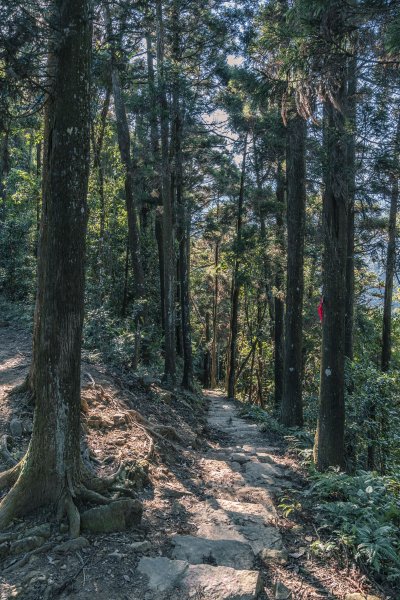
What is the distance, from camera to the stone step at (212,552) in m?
3.68

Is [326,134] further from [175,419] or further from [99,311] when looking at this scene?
[99,311]

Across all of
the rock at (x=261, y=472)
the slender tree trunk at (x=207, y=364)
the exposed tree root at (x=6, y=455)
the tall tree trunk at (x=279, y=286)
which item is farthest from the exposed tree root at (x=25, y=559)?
the slender tree trunk at (x=207, y=364)

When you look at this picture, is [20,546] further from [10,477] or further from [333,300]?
[333,300]

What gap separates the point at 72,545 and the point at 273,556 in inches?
71.2

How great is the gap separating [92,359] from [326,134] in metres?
6.90

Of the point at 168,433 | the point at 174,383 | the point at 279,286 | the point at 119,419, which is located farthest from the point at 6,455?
the point at 279,286

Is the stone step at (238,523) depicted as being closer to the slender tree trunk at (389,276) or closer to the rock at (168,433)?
the rock at (168,433)

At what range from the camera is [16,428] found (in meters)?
5.32

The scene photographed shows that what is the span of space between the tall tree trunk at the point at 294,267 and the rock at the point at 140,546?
6.66m

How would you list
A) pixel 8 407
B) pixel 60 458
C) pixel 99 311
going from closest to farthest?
pixel 60 458, pixel 8 407, pixel 99 311

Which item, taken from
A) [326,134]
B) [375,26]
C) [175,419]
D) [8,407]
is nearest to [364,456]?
[175,419]

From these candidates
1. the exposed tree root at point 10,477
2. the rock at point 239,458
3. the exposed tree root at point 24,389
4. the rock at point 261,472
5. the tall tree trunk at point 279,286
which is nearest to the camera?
the exposed tree root at point 10,477

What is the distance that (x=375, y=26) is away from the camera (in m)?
5.27

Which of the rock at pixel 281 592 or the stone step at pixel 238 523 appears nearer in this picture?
the rock at pixel 281 592
